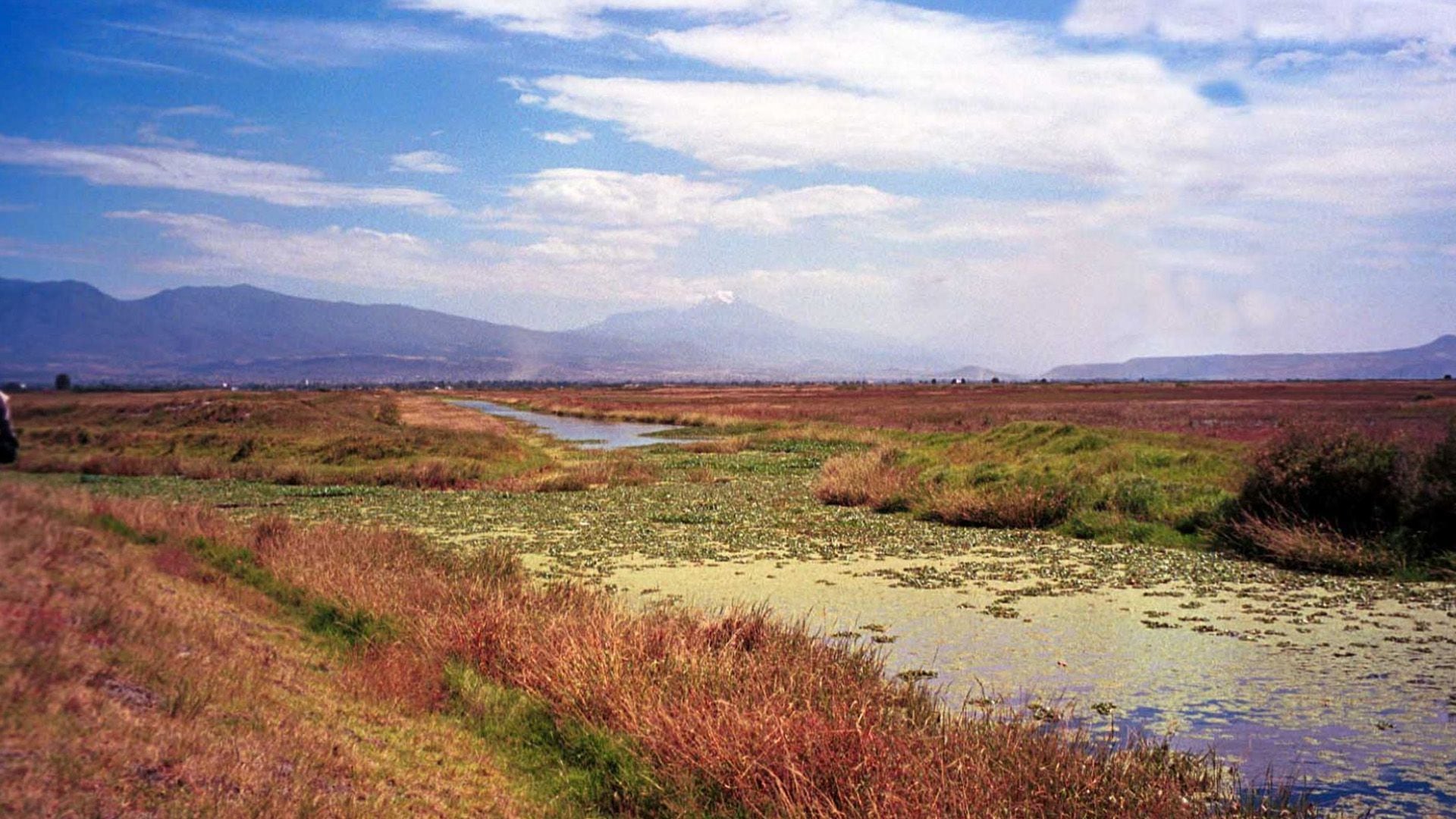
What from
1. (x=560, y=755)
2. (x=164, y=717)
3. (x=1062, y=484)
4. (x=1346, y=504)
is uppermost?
(x=164, y=717)

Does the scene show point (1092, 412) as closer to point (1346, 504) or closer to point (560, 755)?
point (1346, 504)

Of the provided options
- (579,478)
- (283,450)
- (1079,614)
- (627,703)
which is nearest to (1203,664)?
(1079,614)

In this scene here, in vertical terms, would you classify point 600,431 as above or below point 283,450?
below

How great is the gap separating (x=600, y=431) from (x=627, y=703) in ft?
217

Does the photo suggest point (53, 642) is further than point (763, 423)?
No

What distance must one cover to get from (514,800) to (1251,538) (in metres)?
18.7

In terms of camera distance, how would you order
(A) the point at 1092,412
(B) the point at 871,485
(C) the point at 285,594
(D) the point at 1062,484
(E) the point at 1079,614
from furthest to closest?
(A) the point at 1092,412, (B) the point at 871,485, (D) the point at 1062,484, (E) the point at 1079,614, (C) the point at 285,594

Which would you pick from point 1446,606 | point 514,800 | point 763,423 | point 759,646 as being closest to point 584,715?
point 514,800

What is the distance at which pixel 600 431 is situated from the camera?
7388cm

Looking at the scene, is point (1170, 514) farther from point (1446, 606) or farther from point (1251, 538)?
point (1446, 606)

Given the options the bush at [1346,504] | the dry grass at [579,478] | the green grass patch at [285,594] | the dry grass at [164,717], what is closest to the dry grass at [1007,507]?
the bush at [1346,504]

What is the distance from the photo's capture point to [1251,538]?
67.8ft

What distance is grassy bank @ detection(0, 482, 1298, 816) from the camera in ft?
20.7

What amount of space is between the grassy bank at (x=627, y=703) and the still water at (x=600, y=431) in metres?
41.8
